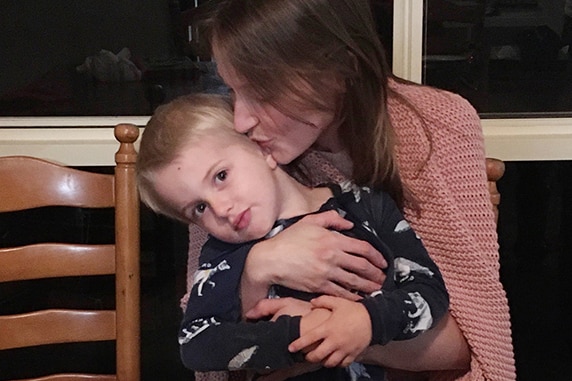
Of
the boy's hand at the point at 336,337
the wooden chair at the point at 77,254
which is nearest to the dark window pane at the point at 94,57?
the wooden chair at the point at 77,254

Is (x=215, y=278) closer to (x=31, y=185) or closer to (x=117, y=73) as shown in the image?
(x=31, y=185)

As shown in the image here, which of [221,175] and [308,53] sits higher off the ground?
[308,53]

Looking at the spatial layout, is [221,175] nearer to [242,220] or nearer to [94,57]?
[242,220]

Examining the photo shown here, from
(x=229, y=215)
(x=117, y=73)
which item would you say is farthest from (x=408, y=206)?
(x=117, y=73)

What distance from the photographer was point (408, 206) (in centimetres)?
118

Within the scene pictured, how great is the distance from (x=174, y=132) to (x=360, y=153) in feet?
0.96

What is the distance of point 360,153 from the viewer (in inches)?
45.6

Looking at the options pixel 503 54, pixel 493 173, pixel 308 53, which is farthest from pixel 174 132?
pixel 503 54

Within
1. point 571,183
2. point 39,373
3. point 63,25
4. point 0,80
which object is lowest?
point 39,373

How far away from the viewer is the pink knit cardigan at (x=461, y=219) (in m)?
1.14

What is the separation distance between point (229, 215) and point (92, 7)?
2.86ft

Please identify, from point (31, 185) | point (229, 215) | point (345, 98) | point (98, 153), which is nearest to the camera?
point (229, 215)

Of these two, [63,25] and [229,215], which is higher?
[63,25]

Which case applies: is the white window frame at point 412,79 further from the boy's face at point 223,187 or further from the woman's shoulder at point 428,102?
the boy's face at point 223,187
